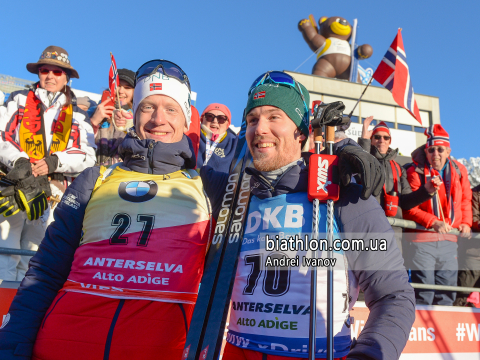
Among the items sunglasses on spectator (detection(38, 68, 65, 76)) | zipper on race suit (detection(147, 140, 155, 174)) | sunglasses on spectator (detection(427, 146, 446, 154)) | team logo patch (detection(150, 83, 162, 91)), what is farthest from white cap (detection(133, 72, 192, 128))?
sunglasses on spectator (detection(427, 146, 446, 154))

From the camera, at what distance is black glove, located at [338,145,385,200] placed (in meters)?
Result: 1.91

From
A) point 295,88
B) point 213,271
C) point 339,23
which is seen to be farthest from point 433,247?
point 339,23

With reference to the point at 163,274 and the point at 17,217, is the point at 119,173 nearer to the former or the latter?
the point at 163,274

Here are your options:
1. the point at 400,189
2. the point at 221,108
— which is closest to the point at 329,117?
the point at 221,108

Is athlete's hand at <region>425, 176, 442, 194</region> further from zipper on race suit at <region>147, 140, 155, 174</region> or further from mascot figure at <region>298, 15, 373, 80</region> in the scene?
mascot figure at <region>298, 15, 373, 80</region>

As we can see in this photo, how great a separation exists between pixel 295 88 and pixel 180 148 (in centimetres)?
→ 87

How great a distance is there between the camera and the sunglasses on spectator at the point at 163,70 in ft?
9.73

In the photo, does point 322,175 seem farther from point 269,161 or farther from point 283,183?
point 269,161

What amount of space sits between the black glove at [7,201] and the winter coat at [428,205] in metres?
4.79

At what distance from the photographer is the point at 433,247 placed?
520 centimetres

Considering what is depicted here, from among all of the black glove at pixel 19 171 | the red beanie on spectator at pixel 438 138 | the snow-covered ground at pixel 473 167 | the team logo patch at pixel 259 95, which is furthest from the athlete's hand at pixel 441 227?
the snow-covered ground at pixel 473 167

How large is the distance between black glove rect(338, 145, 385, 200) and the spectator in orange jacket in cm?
362

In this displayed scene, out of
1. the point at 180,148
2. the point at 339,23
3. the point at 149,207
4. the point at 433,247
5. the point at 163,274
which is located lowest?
the point at 163,274

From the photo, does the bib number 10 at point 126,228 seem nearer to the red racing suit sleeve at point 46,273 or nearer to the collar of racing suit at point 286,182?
the red racing suit sleeve at point 46,273
